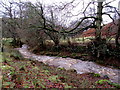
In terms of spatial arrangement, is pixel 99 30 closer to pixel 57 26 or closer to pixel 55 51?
pixel 57 26

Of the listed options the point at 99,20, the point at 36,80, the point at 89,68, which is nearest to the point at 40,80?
the point at 36,80

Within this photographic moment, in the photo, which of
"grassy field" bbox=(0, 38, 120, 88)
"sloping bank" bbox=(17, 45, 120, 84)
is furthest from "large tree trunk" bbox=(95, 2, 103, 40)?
"grassy field" bbox=(0, 38, 120, 88)

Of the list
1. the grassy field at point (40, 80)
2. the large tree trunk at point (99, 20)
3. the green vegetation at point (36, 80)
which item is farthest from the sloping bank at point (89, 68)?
the large tree trunk at point (99, 20)

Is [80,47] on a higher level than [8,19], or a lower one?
lower

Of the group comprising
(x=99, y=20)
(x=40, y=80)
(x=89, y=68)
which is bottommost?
(x=89, y=68)

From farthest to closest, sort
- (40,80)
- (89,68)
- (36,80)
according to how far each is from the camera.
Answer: (89,68), (40,80), (36,80)

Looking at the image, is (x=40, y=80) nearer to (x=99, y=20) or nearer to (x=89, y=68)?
(x=89, y=68)

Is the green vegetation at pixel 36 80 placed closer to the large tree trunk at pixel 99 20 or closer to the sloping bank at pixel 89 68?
the sloping bank at pixel 89 68

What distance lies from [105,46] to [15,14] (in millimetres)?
15796

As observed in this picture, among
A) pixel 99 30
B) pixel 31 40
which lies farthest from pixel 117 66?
pixel 31 40

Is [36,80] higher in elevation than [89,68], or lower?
higher

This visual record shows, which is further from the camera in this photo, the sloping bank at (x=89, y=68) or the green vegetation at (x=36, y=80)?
the sloping bank at (x=89, y=68)

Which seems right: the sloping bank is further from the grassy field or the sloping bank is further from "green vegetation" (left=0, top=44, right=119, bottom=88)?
"green vegetation" (left=0, top=44, right=119, bottom=88)

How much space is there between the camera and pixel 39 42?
510 inches
